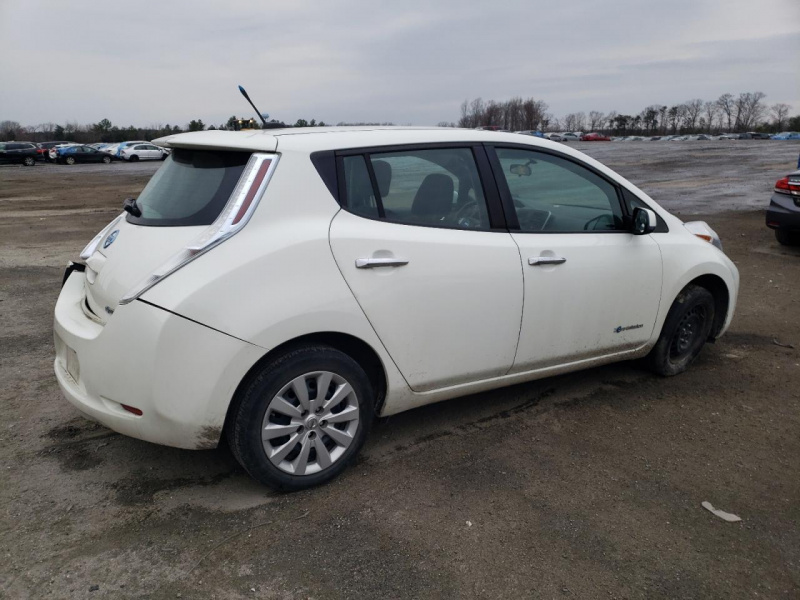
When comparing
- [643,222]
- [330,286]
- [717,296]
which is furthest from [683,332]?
[330,286]

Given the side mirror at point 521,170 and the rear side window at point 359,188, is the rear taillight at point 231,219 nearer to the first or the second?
the rear side window at point 359,188

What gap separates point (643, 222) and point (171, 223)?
272 centimetres

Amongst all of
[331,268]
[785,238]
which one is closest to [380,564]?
[331,268]

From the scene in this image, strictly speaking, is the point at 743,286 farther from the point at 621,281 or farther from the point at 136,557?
the point at 136,557

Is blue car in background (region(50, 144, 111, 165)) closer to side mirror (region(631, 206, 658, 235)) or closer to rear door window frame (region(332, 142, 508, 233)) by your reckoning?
rear door window frame (region(332, 142, 508, 233))

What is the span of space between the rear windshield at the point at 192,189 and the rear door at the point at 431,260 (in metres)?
0.52

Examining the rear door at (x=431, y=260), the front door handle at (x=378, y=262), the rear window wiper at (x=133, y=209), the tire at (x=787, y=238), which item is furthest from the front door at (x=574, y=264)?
the tire at (x=787, y=238)

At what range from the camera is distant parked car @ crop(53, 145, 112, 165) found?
40.8 m

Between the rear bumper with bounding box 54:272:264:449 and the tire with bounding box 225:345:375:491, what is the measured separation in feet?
0.34

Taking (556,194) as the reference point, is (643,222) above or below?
below

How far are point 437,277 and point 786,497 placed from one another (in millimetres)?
1981

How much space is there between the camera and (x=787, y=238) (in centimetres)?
959

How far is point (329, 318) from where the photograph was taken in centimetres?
311

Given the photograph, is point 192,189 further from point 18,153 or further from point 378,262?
point 18,153
